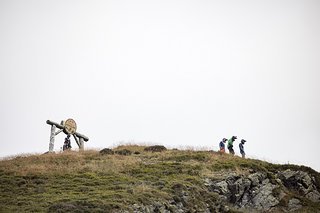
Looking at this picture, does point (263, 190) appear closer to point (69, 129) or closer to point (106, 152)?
point (106, 152)

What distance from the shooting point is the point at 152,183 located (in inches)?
1111

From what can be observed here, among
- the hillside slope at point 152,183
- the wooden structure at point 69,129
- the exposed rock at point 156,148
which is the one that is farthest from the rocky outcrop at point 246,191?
the wooden structure at point 69,129

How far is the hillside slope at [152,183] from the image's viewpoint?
23625mm

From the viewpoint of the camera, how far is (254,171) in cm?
3384

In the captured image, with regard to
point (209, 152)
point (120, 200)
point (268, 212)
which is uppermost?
point (209, 152)

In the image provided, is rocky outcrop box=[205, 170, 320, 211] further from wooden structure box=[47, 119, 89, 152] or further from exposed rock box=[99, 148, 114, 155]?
wooden structure box=[47, 119, 89, 152]

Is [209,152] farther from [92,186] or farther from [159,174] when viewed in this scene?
[92,186]

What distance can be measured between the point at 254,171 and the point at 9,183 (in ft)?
64.7

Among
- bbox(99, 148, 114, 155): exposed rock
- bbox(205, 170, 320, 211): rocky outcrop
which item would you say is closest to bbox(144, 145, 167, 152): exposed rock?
bbox(99, 148, 114, 155): exposed rock

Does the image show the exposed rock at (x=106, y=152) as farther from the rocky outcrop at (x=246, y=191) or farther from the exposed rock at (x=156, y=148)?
the rocky outcrop at (x=246, y=191)

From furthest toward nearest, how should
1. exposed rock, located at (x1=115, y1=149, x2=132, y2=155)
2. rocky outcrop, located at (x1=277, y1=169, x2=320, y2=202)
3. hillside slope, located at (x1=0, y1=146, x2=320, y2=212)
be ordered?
exposed rock, located at (x1=115, y1=149, x2=132, y2=155), rocky outcrop, located at (x1=277, y1=169, x2=320, y2=202), hillside slope, located at (x1=0, y1=146, x2=320, y2=212)

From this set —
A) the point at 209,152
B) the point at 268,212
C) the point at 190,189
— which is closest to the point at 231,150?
the point at 209,152

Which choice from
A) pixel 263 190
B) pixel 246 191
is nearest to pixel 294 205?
pixel 263 190

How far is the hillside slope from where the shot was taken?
23.6m
